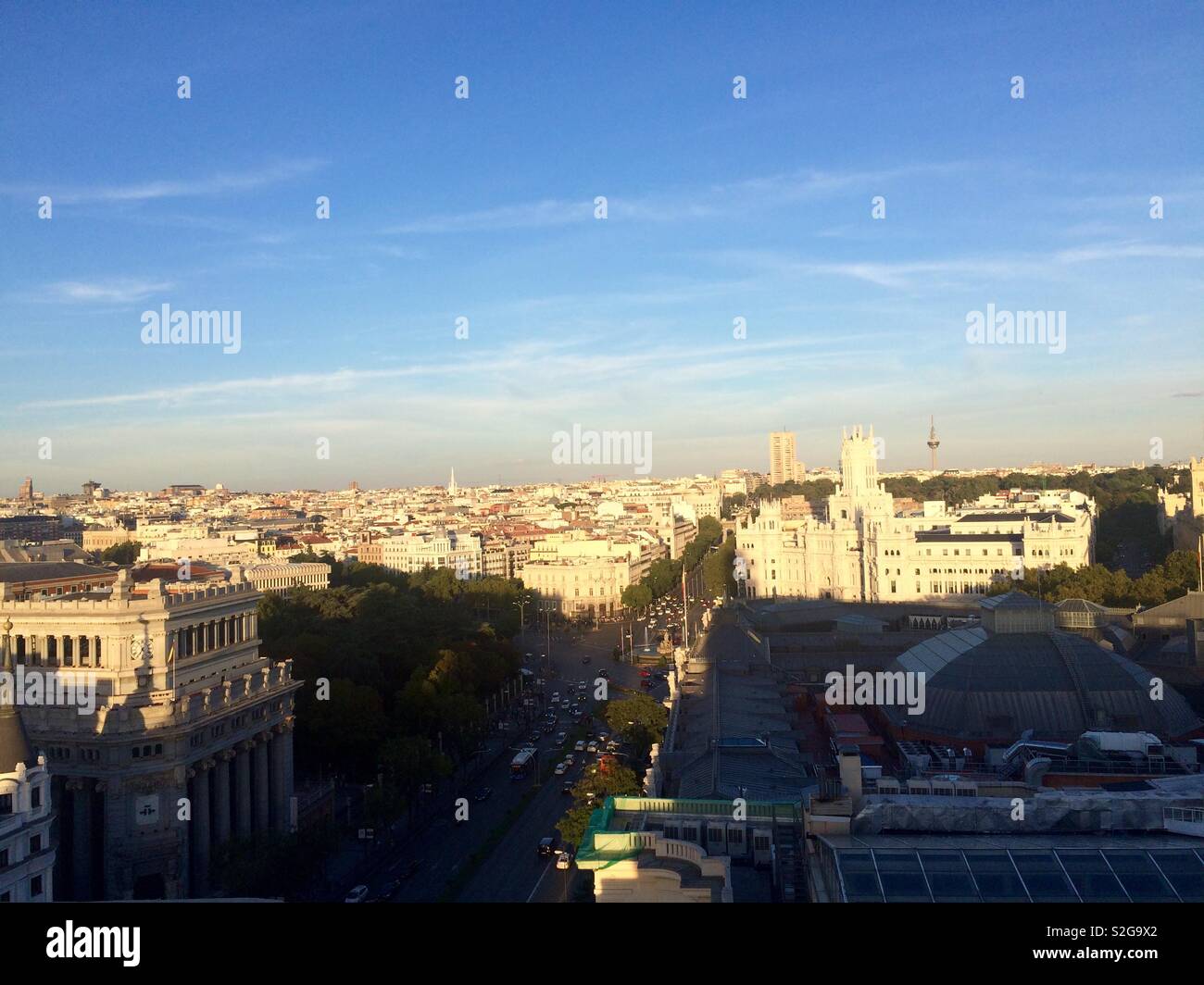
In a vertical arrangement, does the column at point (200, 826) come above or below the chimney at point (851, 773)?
below

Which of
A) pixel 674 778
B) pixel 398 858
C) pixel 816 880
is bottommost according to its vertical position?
pixel 398 858

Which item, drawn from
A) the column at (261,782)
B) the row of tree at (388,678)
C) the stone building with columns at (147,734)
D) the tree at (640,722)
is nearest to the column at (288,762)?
the stone building with columns at (147,734)

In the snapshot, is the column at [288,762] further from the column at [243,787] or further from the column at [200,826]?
the column at [200,826]

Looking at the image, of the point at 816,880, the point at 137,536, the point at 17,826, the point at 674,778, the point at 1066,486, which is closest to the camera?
the point at 816,880

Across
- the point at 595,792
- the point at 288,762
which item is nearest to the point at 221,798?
the point at 288,762

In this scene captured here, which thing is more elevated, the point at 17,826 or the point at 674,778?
the point at 17,826
